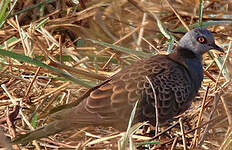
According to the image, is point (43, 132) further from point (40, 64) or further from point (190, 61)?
point (190, 61)

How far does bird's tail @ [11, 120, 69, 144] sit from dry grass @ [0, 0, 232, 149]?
0.06 m

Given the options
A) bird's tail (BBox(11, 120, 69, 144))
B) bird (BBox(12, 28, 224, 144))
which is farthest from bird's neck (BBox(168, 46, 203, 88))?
bird's tail (BBox(11, 120, 69, 144))

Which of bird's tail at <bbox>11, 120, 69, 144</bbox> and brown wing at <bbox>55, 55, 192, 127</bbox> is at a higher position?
brown wing at <bbox>55, 55, 192, 127</bbox>

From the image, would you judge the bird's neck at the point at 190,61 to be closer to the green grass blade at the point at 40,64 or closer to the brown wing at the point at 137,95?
the brown wing at the point at 137,95

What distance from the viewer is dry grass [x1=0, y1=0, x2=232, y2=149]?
298 cm

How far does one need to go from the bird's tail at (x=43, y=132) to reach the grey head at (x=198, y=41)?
0.99m

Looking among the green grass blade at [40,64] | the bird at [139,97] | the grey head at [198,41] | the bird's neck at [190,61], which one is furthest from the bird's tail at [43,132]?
the grey head at [198,41]

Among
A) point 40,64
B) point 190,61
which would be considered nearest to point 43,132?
point 40,64

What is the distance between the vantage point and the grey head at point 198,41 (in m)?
3.52

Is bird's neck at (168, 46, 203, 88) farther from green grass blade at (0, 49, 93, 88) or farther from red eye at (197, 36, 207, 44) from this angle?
green grass blade at (0, 49, 93, 88)

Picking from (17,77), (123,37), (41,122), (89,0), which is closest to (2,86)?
(17,77)

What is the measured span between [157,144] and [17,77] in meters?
1.14

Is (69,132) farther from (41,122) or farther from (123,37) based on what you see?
(123,37)

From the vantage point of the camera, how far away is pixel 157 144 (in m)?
2.81
